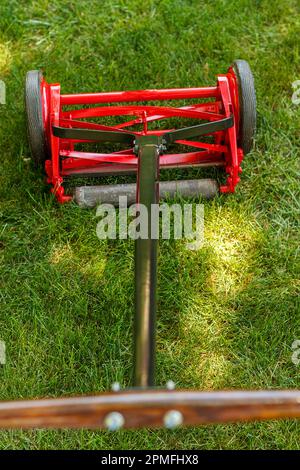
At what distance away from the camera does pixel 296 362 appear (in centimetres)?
240

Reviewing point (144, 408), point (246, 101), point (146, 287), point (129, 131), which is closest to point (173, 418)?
point (144, 408)

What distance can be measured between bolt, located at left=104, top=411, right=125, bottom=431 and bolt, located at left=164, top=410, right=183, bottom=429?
0.10 m

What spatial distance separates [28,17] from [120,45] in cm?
54

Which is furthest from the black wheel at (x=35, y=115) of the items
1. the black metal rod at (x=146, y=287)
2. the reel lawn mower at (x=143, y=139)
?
the black metal rod at (x=146, y=287)

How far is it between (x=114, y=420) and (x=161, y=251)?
1.36 meters

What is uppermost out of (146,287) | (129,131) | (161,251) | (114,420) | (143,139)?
(129,131)

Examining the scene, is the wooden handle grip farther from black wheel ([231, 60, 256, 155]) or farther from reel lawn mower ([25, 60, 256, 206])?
black wheel ([231, 60, 256, 155])

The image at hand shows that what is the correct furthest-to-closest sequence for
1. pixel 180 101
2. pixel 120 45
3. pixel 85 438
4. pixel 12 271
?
pixel 120 45, pixel 180 101, pixel 12 271, pixel 85 438

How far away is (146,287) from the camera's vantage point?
1945 mm

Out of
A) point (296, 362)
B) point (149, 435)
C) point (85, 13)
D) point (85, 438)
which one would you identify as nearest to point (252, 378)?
point (296, 362)

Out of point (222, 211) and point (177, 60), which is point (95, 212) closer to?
point (222, 211)

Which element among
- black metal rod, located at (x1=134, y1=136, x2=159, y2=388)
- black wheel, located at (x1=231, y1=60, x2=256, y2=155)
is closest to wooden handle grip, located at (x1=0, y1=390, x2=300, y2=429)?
black metal rod, located at (x1=134, y1=136, x2=159, y2=388)

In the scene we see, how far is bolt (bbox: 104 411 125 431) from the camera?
132 centimetres

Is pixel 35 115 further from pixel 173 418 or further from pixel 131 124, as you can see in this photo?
pixel 173 418
